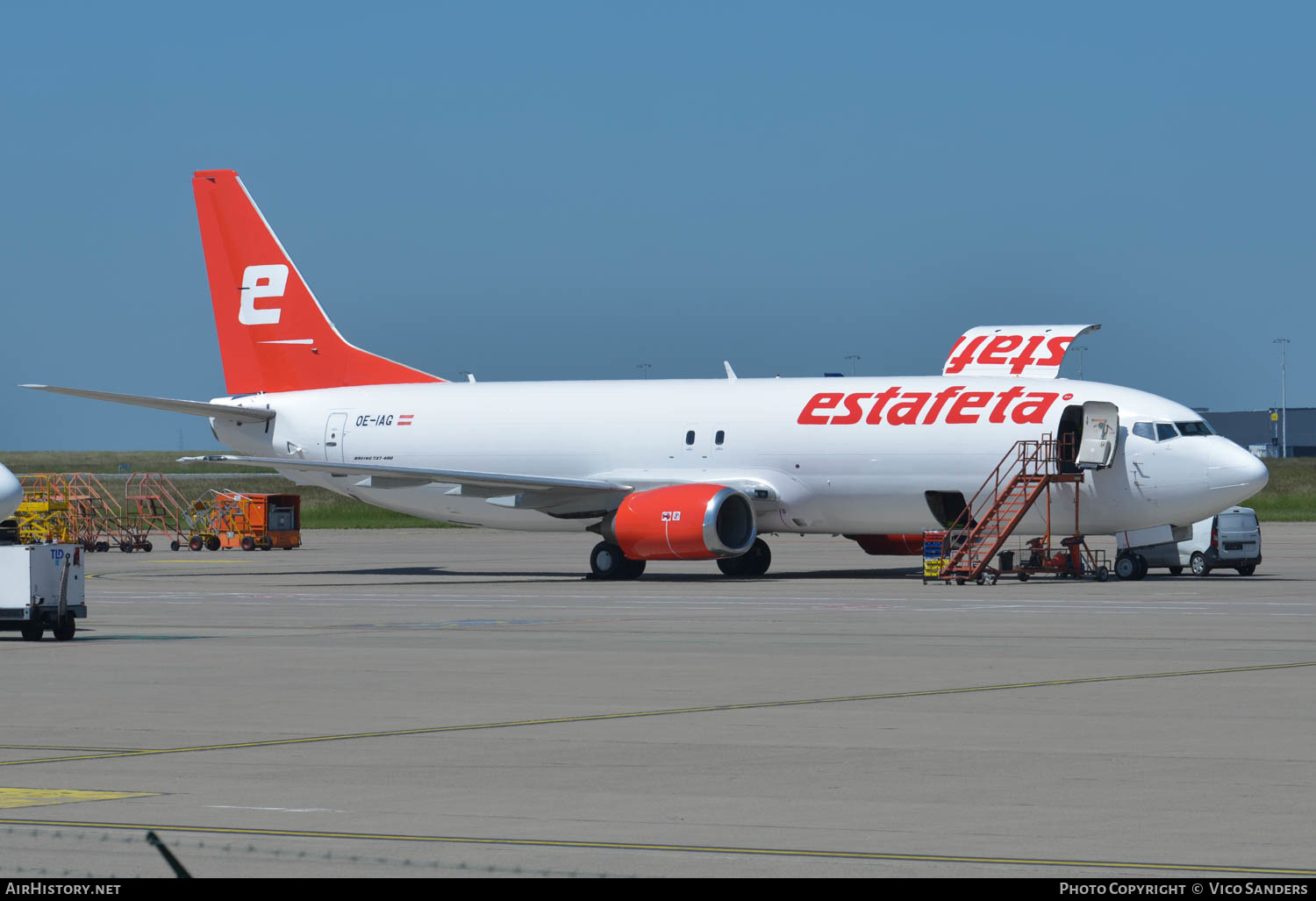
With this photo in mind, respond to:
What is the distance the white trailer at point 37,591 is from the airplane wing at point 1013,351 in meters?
24.7

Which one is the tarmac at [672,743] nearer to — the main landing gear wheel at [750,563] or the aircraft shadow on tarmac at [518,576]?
the aircraft shadow on tarmac at [518,576]

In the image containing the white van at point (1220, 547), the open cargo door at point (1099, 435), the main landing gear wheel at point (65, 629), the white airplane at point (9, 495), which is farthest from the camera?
the white van at point (1220, 547)

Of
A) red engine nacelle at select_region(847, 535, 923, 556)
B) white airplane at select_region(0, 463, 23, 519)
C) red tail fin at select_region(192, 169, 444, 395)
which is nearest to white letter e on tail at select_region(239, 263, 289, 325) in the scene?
red tail fin at select_region(192, 169, 444, 395)

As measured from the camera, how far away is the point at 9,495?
25.0 meters

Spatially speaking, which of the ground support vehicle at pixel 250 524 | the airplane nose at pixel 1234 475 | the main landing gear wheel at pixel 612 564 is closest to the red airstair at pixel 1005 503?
the airplane nose at pixel 1234 475

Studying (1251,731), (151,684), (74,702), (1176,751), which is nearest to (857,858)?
(1176,751)

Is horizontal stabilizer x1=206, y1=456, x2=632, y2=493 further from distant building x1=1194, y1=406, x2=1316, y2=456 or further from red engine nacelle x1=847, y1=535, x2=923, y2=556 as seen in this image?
distant building x1=1194, y1=406, x2=1316, y2=456

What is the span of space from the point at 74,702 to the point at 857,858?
998cm

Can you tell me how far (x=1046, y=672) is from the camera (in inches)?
786

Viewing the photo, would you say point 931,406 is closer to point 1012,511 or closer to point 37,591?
point 1012,511

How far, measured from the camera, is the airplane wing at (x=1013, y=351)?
44.1 meters

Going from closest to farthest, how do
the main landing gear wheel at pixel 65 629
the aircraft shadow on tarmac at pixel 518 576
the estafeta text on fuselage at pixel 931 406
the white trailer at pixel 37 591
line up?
the white trailer at pixel 37 591 < the main landing gear wheel at pixel 65 629 < the estafeta text on fuselage at pixel 931 406 < the aircraft shadow on tarmac at pixel 518 576

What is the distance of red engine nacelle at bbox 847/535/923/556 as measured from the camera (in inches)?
1747

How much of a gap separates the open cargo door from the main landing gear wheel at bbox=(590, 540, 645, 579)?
10.2 m
